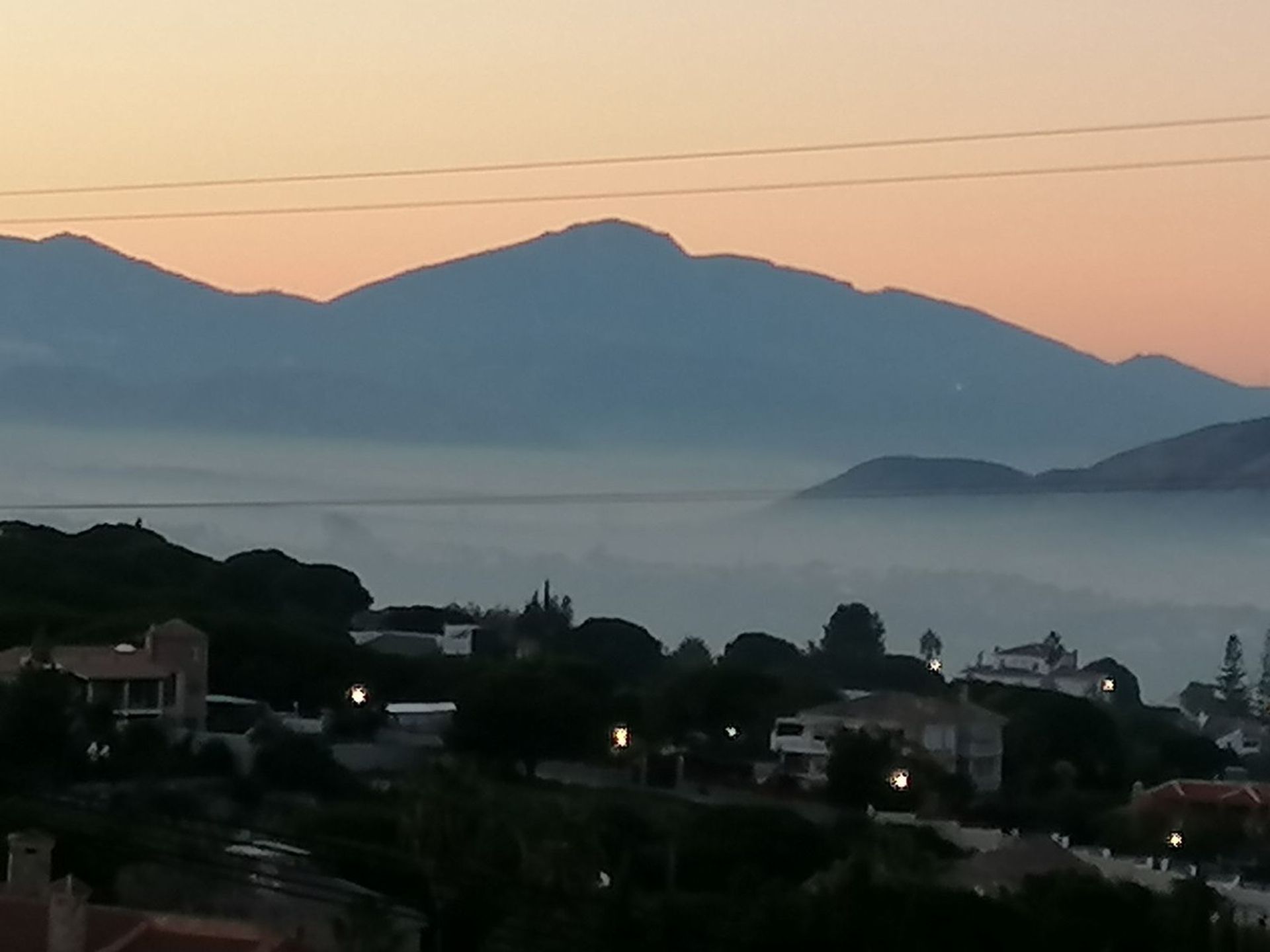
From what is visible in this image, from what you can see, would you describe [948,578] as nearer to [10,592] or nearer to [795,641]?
[795,641]

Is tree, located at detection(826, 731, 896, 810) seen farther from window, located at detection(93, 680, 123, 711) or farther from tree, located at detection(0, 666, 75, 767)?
tree, located at detection(0, 666, 75, 767)

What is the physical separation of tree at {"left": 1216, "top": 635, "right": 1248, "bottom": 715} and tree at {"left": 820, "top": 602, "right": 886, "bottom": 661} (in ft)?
21.9

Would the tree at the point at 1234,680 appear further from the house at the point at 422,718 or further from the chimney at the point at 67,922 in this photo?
the chimney at the point at 67,922

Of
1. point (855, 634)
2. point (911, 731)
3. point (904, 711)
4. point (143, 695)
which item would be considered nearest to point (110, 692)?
point (143, 695)

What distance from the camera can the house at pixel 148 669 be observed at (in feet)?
76.8

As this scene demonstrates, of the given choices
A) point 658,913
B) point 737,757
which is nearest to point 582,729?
point 737,757

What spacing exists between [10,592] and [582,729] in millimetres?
9534

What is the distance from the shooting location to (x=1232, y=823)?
21.7 m

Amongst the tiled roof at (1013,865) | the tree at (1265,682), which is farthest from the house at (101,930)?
the tree at (1265,682)

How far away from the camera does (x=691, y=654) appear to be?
119ft

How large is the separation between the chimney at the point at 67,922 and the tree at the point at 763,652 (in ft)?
91.0

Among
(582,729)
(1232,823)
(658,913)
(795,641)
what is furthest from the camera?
(795,641)

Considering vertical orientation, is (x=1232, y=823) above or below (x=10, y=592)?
below

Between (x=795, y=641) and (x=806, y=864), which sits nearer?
(x=806, y=864)
